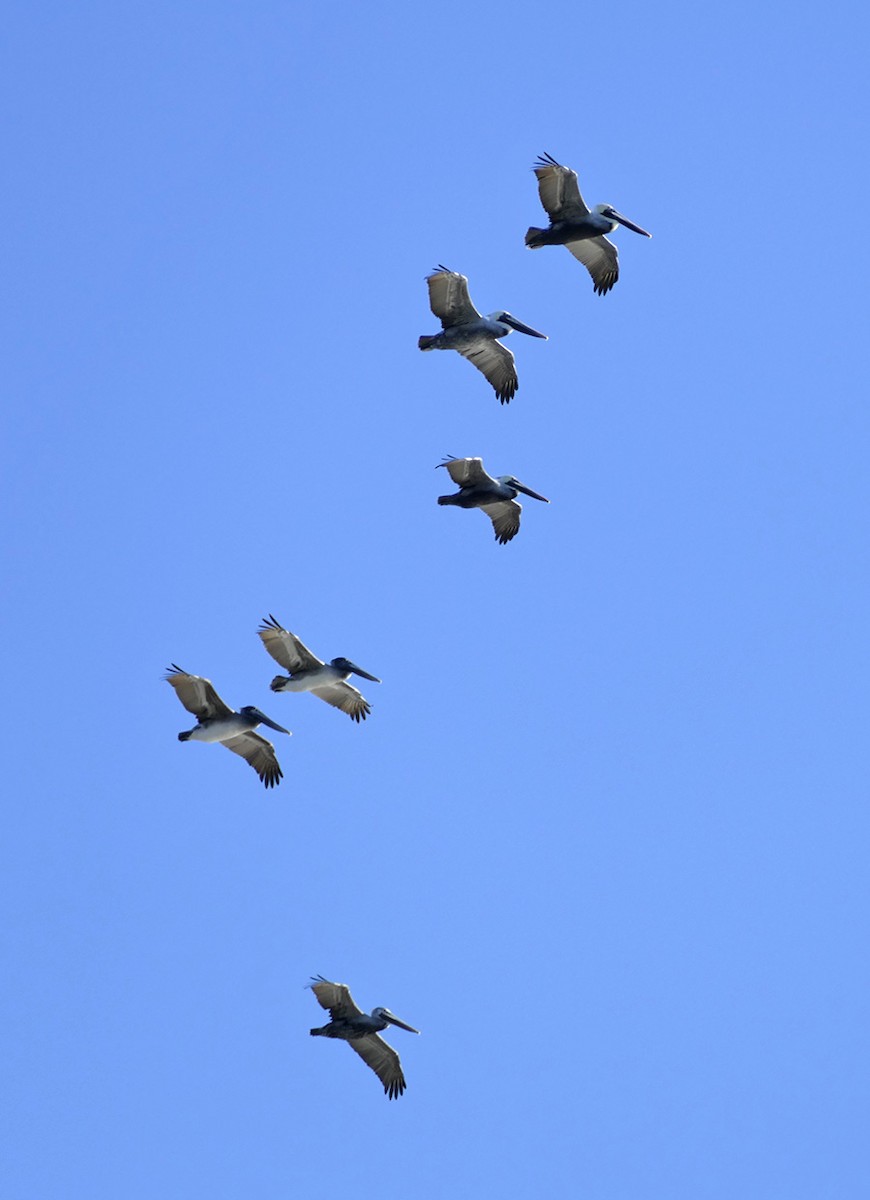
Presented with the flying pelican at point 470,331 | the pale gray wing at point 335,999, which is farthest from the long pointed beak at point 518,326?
the pale gray wing at point 335,999

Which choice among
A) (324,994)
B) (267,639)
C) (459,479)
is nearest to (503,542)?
(459,479)

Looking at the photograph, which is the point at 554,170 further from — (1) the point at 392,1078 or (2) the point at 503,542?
(1) the point at 392,1078

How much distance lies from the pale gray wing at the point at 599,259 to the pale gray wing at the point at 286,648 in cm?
687

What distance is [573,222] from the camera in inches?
1350

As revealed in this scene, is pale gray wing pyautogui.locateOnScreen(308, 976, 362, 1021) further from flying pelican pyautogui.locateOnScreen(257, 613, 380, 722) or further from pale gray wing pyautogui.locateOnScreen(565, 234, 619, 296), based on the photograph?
pale gray wing pyautogui.locateOnScreen(565, 234, 619, 296)

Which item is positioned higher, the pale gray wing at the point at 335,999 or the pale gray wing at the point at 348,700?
the pale gray wing at the point at 348,700

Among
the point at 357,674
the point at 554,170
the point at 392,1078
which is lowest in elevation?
the point at 392,1078

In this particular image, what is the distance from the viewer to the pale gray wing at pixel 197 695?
3278 cm

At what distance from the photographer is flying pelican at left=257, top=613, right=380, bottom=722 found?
33.9 m

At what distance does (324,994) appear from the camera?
33.2m

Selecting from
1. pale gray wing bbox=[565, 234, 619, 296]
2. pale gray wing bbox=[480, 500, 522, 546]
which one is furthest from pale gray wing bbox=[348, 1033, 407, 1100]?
Result: pale gray wing bbox=[565, 234, 619, 296]

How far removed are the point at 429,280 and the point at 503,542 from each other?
4.39m

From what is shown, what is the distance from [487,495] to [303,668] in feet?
12.6

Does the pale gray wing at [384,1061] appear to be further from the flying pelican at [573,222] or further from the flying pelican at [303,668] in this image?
the flying pelican at [573,222]
